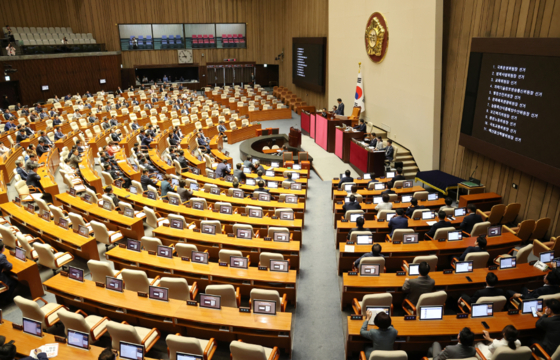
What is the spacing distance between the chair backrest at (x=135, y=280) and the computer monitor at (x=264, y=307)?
1695 millimetres

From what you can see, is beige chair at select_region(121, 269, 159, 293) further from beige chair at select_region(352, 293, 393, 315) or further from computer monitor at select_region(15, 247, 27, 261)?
beige chair at select_region(352, 293, 393, 315)

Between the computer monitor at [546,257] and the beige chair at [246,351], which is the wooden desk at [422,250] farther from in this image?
the beige chair at [246,351]

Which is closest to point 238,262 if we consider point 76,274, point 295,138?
point 76,274

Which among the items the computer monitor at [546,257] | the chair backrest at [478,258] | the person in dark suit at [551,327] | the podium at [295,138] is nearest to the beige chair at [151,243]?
the chair backrest at [478,258]

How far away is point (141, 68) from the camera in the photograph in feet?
94.8

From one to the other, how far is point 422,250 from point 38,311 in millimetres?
5920

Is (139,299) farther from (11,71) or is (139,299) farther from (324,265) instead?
(11,71)

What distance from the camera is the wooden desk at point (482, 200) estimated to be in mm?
9703

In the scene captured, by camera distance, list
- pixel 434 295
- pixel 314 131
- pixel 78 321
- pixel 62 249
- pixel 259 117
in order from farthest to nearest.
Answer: pixel 259 117 < pixel 314 131 < pixel 62 249 < pixel 434 295 < pixel 78 321

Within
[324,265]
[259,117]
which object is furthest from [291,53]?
[324,265]

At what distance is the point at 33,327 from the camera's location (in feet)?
15.9

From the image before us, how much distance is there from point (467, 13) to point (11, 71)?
69.5ft

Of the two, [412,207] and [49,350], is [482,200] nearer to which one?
[412,207]

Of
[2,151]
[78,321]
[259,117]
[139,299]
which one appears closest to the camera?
[78,321]
